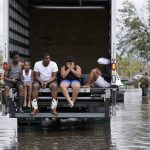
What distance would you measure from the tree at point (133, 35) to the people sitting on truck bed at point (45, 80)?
1290 inches

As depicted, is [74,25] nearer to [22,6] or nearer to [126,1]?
[22,6]

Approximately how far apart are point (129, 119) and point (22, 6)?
212 inches

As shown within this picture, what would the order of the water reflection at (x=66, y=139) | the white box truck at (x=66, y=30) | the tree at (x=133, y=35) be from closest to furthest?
1. the water reflection at (x=66, y=139)
2. the white box truck at (x=66, y=30)
3. the tree at (x=133, y=35)

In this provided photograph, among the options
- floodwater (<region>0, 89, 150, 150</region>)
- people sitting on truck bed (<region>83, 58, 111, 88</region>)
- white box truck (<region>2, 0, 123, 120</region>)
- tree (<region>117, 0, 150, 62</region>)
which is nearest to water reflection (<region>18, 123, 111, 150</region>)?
floodwater (<region>0, 89, 150, 150</region>)

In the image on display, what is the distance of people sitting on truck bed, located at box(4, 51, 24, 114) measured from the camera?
1466 centimetres

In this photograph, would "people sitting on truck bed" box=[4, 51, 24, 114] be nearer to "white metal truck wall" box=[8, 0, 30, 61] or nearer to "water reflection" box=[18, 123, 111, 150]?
"white metal truck wall" box=[8, 0, 30, 61]

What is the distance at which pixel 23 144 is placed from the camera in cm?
1281

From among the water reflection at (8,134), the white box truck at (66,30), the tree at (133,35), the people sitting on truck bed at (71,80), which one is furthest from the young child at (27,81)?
the tree at (133,35)

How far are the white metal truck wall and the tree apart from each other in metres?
30.2

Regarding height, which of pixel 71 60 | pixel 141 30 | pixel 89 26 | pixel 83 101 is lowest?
pixel 83 101

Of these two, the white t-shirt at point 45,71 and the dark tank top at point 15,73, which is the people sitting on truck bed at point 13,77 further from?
the white t-shirt at point 45,71

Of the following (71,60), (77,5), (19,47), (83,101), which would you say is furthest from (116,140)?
(77,5)

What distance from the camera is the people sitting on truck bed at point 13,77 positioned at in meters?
14.7

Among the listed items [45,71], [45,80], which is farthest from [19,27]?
[45,80]
